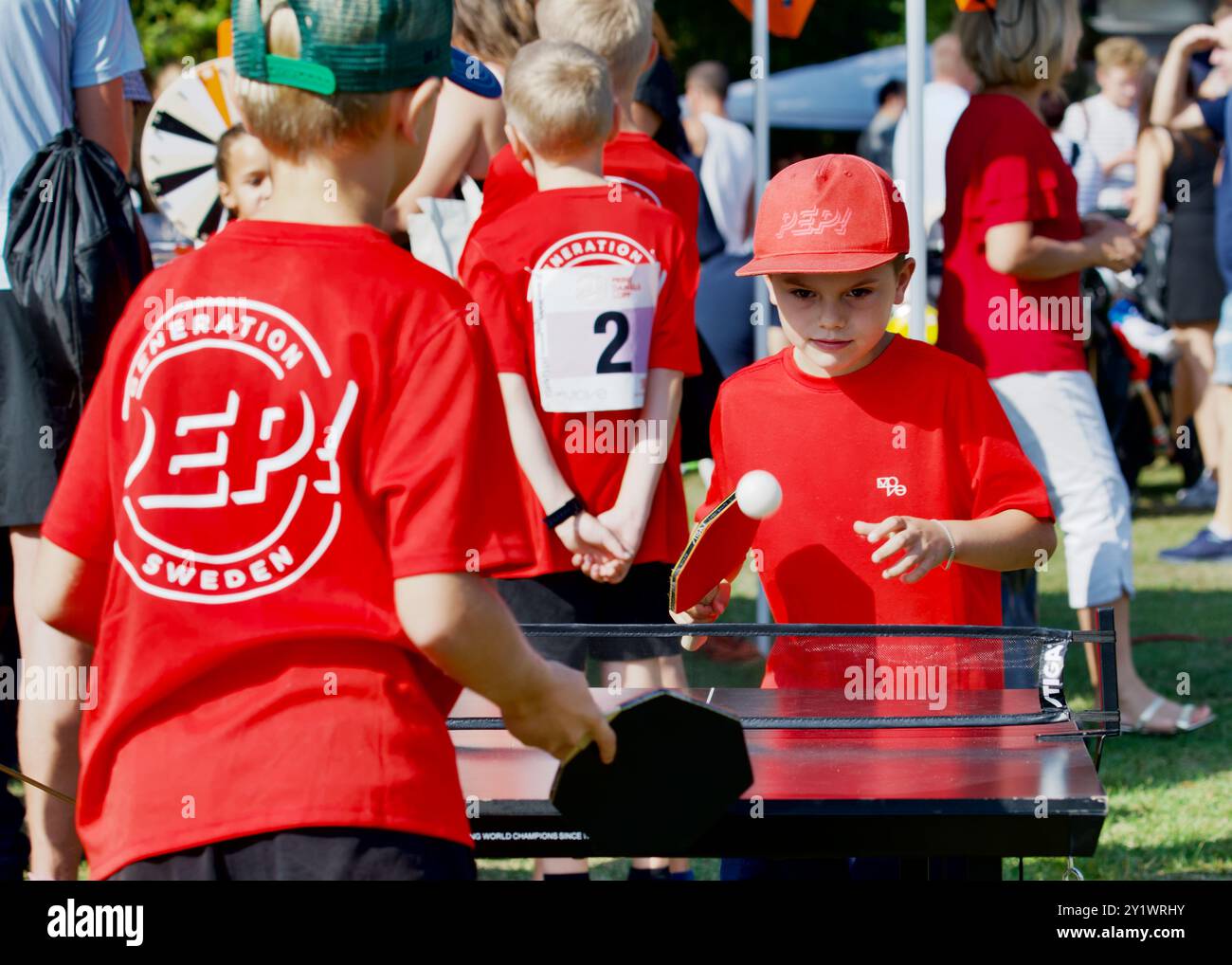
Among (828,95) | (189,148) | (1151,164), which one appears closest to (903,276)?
(189,148)

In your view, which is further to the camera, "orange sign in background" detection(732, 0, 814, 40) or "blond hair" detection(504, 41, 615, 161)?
"orange sign in background" detection(732, 0, 814, 40)

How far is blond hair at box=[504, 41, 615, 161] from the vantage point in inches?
149

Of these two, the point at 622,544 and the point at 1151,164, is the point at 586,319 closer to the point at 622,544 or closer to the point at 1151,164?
the point at 622,544

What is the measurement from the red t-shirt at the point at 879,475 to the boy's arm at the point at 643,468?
66 cm

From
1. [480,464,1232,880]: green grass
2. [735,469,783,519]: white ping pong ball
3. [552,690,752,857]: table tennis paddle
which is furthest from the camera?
[480,464,1232,880]: green grass

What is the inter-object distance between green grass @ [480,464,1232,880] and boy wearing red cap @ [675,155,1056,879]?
0.27m

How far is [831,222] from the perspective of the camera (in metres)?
3.07

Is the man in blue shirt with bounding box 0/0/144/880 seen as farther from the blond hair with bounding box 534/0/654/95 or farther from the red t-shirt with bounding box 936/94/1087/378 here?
the red t-shirt with bounding box 936/94/1087/378

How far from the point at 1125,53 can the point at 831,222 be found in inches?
340

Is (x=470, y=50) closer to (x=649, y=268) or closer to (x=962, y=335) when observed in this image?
(x=649, y=268)

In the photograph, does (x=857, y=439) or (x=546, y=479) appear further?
(x=546, y=479)

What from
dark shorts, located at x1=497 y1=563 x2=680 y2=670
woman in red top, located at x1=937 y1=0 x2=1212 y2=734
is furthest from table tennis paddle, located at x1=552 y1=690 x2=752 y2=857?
woman in red top, located at x1=937 y1=0 x2=1212 y2=734

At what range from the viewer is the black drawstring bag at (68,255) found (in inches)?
148
